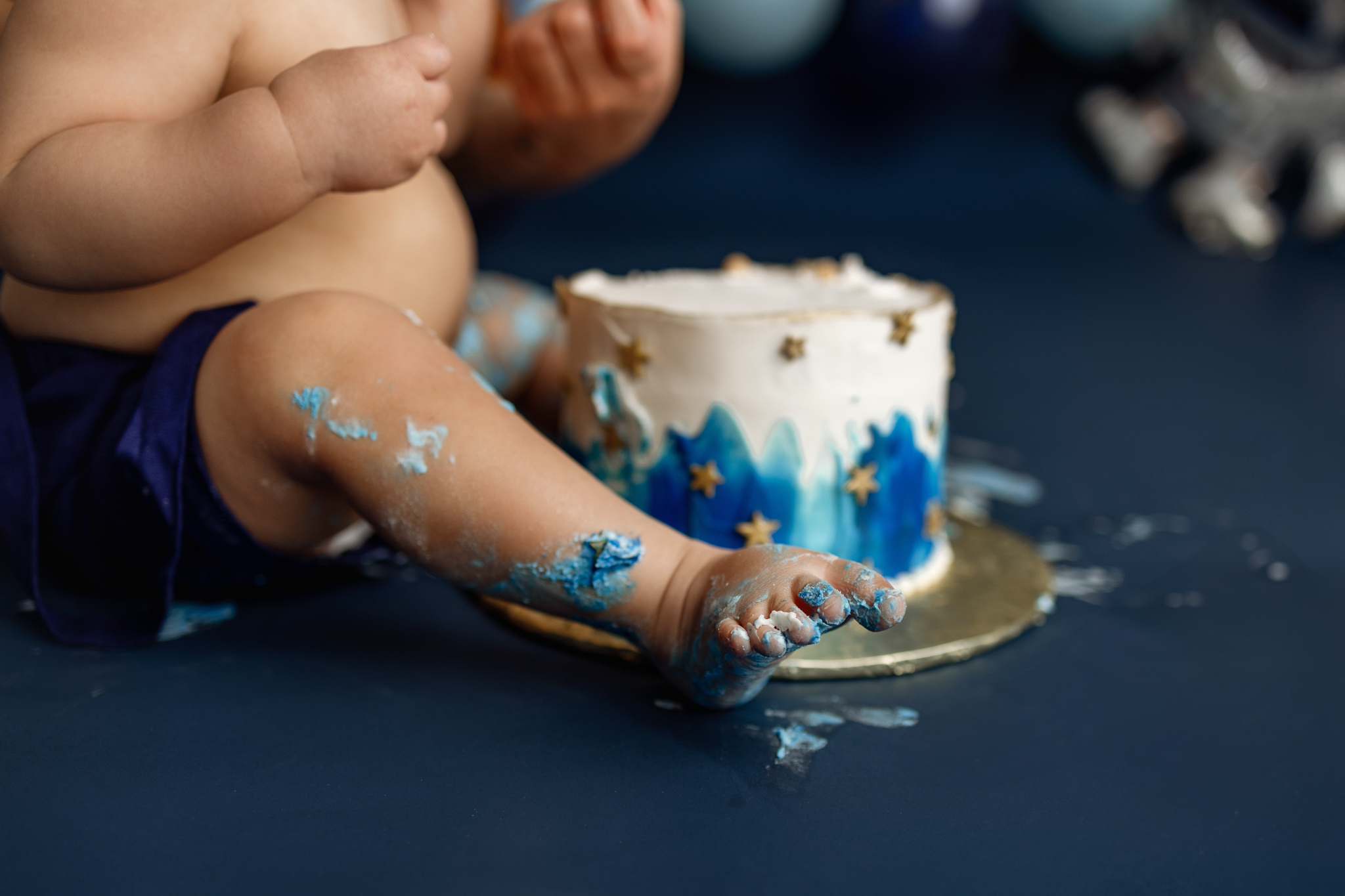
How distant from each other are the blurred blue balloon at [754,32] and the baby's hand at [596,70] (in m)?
0.84

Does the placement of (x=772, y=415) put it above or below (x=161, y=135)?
below

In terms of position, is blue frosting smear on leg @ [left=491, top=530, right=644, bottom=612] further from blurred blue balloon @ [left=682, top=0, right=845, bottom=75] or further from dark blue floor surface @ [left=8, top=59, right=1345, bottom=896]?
blurred blue balloon @ [left=682, top=0, right=845, bottom=75]

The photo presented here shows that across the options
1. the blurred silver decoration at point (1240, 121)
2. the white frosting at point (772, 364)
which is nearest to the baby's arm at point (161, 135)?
the white frosting at point (772, 364)

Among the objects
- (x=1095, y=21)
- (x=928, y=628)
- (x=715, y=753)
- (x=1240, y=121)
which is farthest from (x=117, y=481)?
(x=1240, y=121)

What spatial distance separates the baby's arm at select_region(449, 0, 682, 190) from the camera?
102cm

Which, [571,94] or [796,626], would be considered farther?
[571,94]

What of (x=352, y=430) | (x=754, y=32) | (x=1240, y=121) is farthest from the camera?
(x=1240, y=121)

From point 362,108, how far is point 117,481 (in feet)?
1.04

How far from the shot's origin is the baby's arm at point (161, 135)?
28.6 inches

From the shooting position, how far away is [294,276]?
0.86m

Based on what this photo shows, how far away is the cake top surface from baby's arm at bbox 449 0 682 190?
0.52 feet

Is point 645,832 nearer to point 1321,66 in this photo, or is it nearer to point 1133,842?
point 1133,842

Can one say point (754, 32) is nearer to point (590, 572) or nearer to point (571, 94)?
point (571, 94)

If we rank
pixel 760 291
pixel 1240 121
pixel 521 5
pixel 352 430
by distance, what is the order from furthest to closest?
pixel 1240 121, pixel 521 5, pixel 760 291, pixel 352 430
